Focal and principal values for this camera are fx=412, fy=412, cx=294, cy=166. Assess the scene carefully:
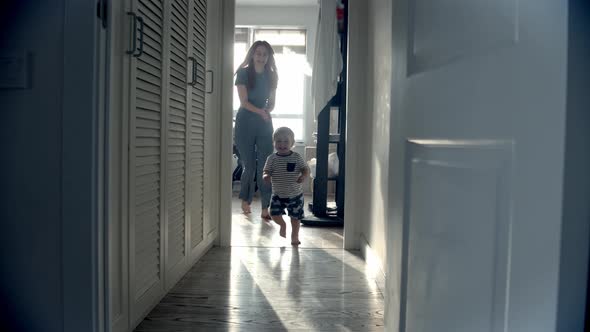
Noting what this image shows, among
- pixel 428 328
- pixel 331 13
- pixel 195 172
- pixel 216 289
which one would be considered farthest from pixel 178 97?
pixel 331 13

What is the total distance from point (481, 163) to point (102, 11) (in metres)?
0.83

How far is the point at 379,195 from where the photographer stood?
1951 mm

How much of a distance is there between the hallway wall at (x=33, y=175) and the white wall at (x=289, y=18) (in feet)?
16.1

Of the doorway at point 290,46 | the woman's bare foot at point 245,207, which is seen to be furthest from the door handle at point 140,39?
the doorway at point 290,46

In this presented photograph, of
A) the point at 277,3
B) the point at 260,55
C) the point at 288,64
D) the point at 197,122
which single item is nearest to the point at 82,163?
the point at 197,122

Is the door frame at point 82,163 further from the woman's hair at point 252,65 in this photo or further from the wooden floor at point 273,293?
the woman's hair at point 252,65

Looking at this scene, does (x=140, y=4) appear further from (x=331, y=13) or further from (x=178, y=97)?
(x=331, y=13)

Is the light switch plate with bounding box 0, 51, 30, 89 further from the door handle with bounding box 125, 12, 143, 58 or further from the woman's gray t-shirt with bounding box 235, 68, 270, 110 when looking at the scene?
the woman's gray t-shirt with bounding box 235, 68, 270, 110

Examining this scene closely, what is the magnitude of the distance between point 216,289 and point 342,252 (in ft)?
3.00

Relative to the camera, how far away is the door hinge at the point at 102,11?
2.95ft

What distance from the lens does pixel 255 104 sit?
3.17 meters

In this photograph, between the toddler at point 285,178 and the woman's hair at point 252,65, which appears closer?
the toddler at point 285,178

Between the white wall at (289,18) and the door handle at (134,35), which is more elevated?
the white wall at (289,18)

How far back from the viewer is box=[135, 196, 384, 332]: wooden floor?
1377 millimetres
